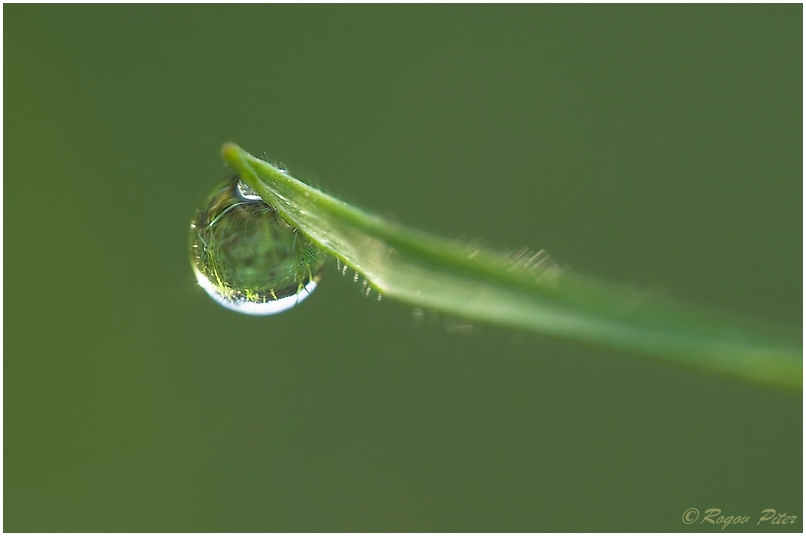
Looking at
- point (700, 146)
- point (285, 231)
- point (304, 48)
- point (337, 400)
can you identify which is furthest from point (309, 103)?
point (285, 231)

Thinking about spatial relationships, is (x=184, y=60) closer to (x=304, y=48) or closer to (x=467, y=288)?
(x=304, y=48)

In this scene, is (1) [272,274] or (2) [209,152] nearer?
(1) [272,274]

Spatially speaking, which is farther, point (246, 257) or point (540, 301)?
point (246, 257)

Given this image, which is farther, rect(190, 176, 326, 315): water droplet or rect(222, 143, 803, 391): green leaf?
rect(190, 176, 326, 315): water droplet

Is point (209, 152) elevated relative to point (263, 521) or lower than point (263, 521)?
elevated

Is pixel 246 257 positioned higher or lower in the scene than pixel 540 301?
higher

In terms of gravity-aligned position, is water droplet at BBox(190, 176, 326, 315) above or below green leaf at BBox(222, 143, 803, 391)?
above

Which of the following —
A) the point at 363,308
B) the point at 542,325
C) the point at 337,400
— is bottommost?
the point at 542,325
